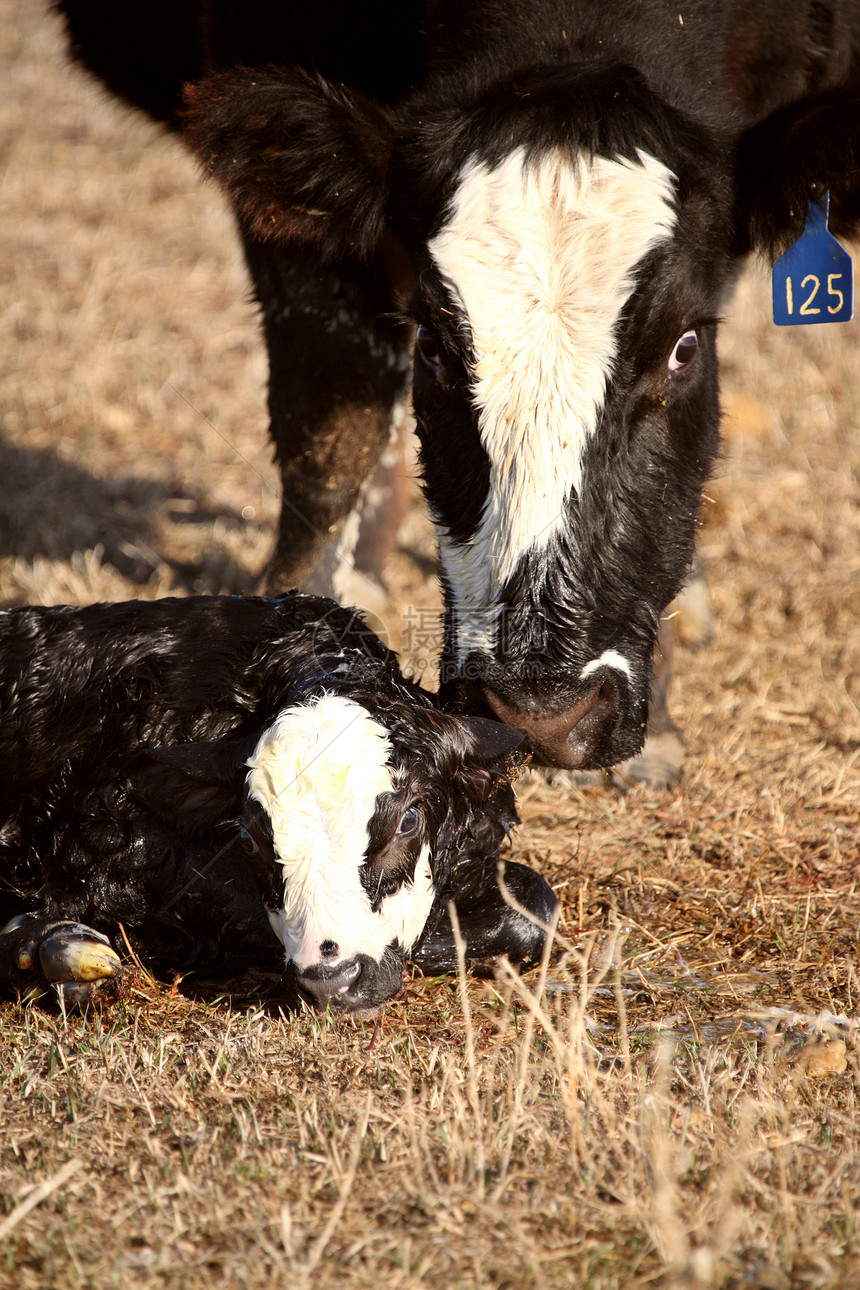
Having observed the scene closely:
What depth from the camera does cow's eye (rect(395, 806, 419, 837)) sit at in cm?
262

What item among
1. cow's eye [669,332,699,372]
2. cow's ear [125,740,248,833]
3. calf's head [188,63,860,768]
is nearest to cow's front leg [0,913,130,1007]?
cow's ear [125,740,248,833]

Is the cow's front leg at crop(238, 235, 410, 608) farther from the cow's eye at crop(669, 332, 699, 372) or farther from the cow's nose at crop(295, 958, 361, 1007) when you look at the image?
the cow's nose at crop(295, 958, 361, 1007)

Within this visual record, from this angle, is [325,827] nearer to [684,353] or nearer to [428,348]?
[428,348]

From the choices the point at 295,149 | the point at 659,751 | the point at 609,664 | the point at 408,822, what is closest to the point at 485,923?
the point at 408,822

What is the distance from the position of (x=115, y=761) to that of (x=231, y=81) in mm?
1737

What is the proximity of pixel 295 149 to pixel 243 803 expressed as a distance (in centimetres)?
173

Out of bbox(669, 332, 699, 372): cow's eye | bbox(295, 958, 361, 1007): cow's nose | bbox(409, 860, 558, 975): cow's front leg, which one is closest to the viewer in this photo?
bbox(295, 958, 361, 1007): cow's nose

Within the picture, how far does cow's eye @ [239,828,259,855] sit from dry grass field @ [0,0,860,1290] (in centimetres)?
35

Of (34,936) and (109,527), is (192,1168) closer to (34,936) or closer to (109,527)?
(34,936)

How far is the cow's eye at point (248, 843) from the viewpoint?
8.60 feet

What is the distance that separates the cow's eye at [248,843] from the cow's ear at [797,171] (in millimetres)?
1985

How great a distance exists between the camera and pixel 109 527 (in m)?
5.66

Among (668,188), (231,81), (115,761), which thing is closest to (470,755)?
(115,761)

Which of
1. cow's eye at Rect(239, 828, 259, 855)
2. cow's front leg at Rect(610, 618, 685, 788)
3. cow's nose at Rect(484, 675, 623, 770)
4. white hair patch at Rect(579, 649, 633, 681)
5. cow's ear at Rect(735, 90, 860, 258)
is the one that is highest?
cow's ear at Rect(735, 90, 860, 258)
